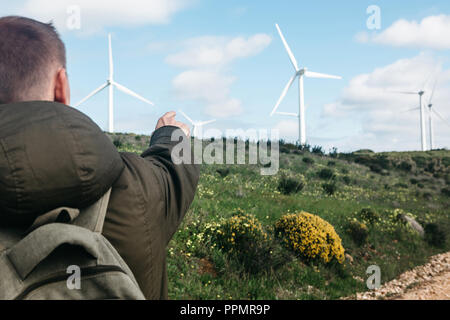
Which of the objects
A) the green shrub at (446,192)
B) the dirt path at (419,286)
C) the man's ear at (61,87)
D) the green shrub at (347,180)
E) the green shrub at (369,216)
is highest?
the man's ear at (61,87)

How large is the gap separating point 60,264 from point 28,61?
0.72m

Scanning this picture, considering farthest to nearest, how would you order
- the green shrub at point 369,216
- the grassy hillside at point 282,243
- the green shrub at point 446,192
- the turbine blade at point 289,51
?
the turbine blade at point 289,51
the green shrub at point 446,192
the green shrub at point 369,216
the grassy hillside at point 282,243

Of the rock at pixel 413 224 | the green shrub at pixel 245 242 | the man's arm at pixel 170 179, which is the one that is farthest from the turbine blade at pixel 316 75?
the man's arm at pixel 170 179

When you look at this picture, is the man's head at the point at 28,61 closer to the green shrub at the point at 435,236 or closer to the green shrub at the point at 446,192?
the green shrub at the point at 435,236

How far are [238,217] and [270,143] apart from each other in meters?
22.4

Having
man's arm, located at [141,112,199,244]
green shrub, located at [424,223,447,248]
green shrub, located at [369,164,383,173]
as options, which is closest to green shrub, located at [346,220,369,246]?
green shrub, located at [424,223,447,248]

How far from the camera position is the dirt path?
7.20 meters

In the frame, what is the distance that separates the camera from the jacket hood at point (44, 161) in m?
0.98

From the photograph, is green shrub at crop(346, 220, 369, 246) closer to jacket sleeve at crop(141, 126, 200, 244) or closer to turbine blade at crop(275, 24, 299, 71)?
jacket sleeve at crop(141, 126, 200, 244)

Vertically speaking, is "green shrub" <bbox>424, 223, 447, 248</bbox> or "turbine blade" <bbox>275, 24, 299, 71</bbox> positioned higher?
"turbine blade" <bbox>275, 24, 299, 71</bbox>

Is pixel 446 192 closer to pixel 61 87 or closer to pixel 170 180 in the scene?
pixel 170 180

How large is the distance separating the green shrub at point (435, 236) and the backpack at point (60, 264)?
1365 centimetres

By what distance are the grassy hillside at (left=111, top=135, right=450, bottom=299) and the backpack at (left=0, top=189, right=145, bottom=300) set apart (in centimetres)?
489

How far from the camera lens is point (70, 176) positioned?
1.02 m
